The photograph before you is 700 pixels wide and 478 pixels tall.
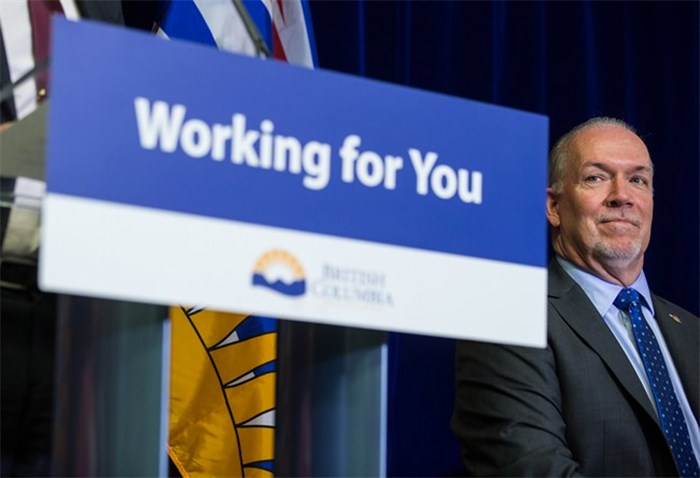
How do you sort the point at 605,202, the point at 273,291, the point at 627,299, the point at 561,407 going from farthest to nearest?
the point at 605,202 → the point at 627,299 → the point at 561,407 → the point at 273,291

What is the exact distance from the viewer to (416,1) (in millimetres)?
3496

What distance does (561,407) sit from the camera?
228 centimetres

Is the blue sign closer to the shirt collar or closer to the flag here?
the shirt collar

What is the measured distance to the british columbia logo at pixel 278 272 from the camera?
1228 mm

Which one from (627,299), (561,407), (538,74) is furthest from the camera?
(538,74)

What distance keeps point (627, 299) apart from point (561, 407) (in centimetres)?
35

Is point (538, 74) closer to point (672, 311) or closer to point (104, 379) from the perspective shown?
point (672, 311)

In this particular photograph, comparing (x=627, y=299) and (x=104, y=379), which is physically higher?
(x=627, y=299)

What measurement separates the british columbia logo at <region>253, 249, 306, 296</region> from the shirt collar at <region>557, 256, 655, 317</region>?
53.1 inches

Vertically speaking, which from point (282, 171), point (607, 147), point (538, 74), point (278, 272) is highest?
point (538, 74)

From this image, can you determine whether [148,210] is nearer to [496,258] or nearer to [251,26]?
[251,26]

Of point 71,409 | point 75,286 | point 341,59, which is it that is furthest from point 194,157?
point 341,59

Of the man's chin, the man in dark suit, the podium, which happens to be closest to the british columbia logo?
the podium

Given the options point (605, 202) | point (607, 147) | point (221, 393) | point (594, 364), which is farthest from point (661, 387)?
point (221, 393)
